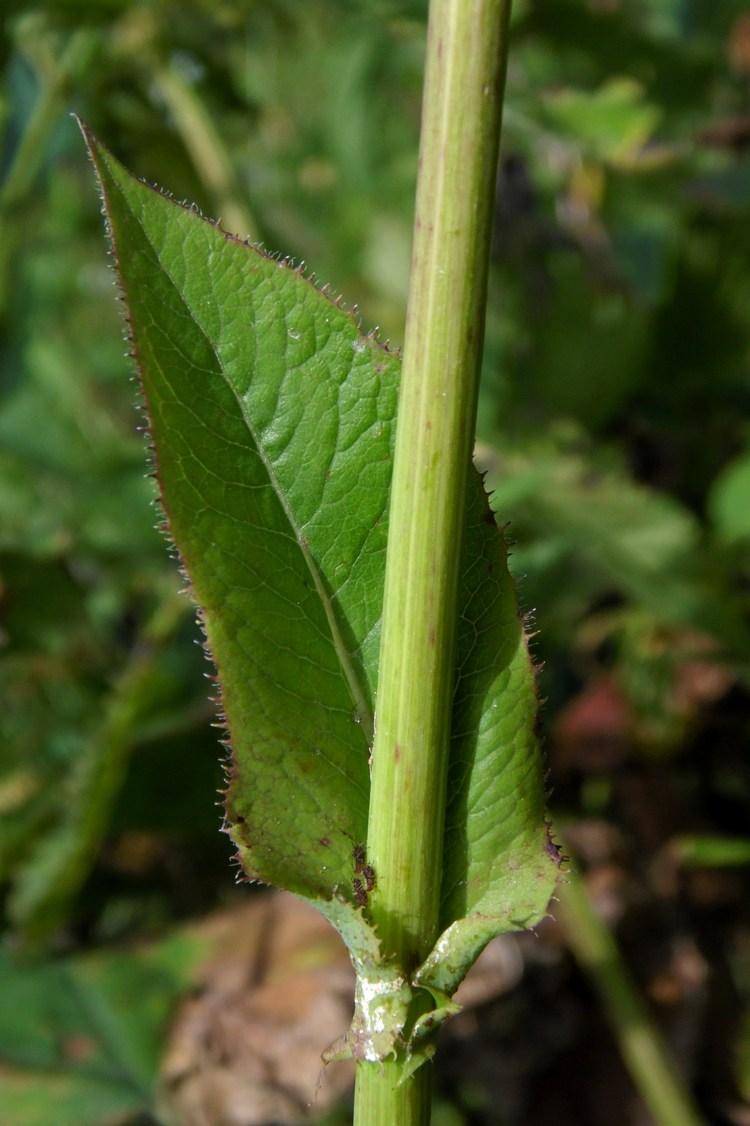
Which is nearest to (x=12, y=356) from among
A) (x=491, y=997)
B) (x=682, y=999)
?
(x=491, y=997)

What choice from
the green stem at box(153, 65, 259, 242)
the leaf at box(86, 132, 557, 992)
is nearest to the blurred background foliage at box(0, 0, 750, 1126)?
the green stem at box(153, 65, 259, 242)

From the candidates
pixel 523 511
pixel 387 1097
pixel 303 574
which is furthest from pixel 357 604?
pixel 523 511

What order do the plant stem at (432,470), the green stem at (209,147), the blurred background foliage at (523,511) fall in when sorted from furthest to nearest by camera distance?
1. the green stem at (209,147)
2. the blurred background foliage at (523,511)
3. the plant stem at (432,470)

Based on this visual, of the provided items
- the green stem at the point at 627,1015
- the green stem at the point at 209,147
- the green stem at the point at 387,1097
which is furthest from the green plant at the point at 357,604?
the green stem at the point at 209,147

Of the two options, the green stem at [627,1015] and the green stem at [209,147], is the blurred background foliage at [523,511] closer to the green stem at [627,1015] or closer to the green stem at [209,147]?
the green stem at [209,147]

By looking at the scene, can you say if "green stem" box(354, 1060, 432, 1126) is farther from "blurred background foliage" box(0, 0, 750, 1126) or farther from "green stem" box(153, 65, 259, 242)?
"green stem" box(153, 65, 259, 242)

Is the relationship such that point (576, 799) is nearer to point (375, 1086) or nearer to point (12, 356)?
point (12, 356)
